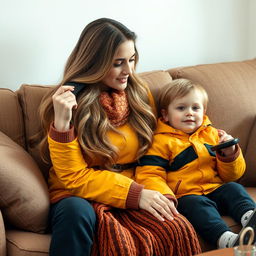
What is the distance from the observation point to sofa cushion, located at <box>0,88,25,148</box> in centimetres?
206

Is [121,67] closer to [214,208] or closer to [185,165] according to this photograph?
[185,165]

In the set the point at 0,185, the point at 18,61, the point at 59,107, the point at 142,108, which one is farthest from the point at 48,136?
the point at 18,61

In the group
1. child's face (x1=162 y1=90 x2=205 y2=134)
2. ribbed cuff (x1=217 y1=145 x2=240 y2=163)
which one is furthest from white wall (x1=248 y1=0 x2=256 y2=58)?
ribbed cuff (x1=217 y1=145 x2=240 y2=163)

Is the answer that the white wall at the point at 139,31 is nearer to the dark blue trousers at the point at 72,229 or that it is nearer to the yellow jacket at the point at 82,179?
the yellow jacket at the point at 82,179

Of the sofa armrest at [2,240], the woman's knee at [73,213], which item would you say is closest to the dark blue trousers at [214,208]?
the woman's knee at [73,213]

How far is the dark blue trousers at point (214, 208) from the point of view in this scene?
180 cm

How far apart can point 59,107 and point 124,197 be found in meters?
0.39

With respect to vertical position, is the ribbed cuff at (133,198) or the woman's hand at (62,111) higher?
the woman's hand at (62,111)

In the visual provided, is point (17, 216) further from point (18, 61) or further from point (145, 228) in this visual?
point (18, 61)

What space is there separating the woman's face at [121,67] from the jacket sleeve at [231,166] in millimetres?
467

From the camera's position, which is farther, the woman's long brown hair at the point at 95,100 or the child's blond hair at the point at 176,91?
the child's blond hair at the point at 176,91

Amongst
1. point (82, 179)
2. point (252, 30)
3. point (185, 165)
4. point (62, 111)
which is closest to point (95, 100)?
point (62, 111)

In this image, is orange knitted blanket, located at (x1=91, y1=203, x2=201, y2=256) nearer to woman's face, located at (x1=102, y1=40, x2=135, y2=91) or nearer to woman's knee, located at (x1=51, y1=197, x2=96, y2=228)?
woman's knee, located at (x1=51, y1=197, x2=96, y2=228)

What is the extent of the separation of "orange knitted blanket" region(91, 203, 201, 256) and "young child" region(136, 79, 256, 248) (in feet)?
0.45
